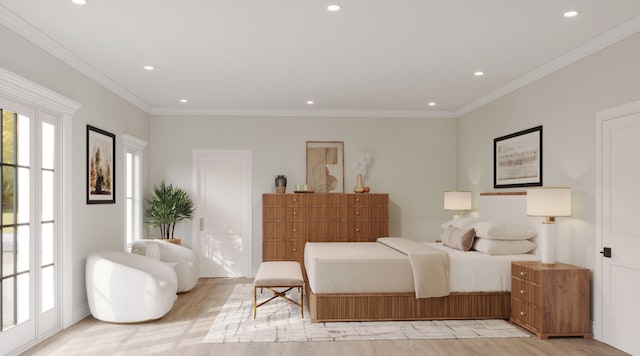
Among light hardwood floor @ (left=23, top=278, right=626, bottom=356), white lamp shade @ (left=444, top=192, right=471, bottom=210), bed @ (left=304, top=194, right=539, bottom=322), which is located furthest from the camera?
white lamp shade @ (left=444, top=192, right=471, bottom=210)

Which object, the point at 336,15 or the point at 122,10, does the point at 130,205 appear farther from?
the point at 336,15

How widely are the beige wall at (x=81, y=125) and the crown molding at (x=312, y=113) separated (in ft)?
3.83

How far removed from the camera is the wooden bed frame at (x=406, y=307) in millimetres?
4801

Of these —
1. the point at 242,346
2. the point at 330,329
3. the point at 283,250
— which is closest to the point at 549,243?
the point at 330,329

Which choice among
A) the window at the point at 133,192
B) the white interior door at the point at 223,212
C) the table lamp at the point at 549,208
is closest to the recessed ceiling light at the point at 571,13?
the table lamp at the point at 549,208

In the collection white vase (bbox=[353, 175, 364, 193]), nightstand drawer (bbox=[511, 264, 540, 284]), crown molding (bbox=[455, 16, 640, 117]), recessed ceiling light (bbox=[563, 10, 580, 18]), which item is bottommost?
nightstand drawer (bbox=[511, 264, 540, 284])

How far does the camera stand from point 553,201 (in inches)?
173

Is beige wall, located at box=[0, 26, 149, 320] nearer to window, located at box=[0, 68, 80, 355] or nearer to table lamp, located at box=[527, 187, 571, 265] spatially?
window, located at box=[0, 68, 80, 355]

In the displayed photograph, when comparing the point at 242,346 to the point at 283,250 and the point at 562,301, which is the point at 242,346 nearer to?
the point at 562,301

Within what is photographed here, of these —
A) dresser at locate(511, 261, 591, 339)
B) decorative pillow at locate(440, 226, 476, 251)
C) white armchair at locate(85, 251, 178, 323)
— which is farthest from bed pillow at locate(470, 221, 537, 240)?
white armchair at locate(85, 251, 178, 323)

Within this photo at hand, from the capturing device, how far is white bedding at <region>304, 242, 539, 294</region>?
15.8 ft

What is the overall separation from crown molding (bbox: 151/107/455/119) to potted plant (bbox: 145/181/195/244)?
1.19 metres

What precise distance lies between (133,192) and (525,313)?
5.40 meters

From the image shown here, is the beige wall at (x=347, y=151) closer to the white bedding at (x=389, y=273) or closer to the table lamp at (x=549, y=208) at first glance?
the white bedding at (x=389, y=273)
